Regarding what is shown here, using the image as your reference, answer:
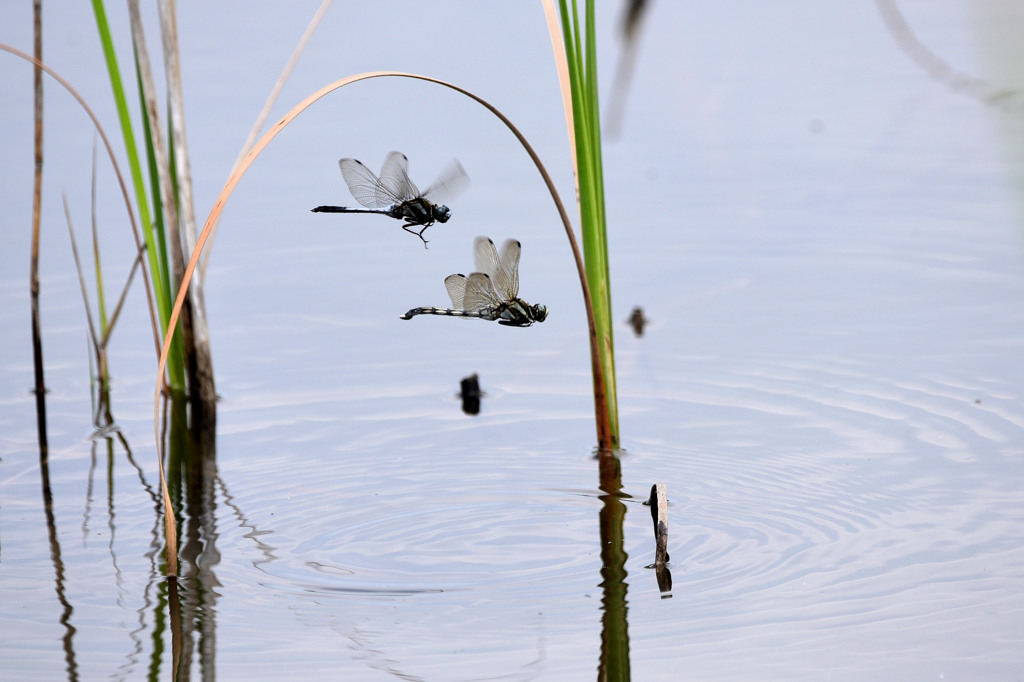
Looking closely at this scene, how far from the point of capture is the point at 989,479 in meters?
3.15

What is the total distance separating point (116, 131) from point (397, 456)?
301 cm

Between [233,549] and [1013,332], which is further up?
[1013,332]

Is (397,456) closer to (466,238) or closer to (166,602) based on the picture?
(166,602)

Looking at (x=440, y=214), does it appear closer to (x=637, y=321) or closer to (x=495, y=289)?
(x=495, y=289)

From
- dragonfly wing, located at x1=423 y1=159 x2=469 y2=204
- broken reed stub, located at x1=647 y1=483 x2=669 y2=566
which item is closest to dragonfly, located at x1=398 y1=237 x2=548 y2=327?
dragonfly wing, located at x1=423 y1=159 x2=469 y2=204

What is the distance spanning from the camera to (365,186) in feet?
8.05

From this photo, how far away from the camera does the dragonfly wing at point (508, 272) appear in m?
2.49

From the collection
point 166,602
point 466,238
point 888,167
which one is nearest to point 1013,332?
point 888,167

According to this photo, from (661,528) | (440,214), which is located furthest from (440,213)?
(661,528)

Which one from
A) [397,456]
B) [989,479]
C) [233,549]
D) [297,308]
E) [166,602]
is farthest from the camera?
[297,308]

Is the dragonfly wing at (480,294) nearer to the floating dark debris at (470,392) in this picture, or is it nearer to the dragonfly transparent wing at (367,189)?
the dragonfly transparent wing at (367,189)

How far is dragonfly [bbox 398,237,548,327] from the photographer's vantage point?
2.49 metres

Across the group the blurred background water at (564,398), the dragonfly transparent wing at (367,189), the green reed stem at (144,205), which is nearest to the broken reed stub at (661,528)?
the blurred background water at (564,398)

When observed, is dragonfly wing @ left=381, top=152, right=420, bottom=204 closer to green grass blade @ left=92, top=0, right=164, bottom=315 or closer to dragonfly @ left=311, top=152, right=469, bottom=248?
dragonfly @ left=311, top=152, right=469, bottom=248
